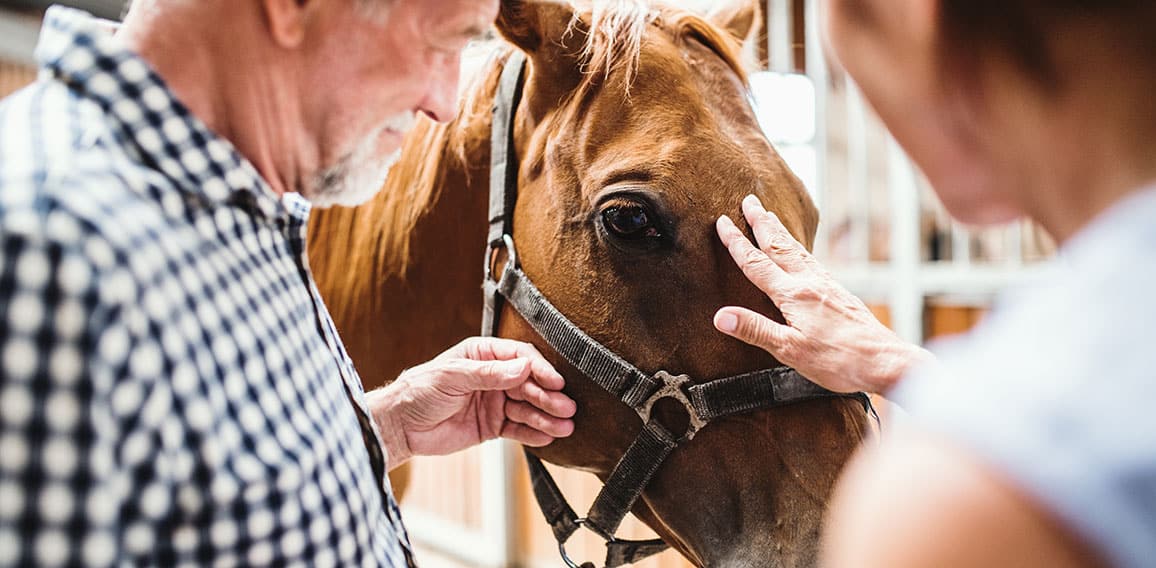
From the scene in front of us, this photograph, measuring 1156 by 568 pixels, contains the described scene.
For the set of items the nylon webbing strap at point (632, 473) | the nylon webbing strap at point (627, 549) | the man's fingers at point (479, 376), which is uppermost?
the man's fingers at point (479, 376)

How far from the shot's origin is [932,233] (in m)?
3.20

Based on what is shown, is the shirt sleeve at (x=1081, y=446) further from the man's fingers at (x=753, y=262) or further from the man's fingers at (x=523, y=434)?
the man's fingers at (x=523, y=434)

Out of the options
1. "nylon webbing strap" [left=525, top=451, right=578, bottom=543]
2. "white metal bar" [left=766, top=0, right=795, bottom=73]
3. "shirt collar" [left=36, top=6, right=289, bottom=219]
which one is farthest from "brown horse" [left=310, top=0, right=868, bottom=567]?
"white metal bar" [left=766, top=0, right=795, bottom=73]

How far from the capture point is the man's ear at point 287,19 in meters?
0.67

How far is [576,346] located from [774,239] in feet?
1.00

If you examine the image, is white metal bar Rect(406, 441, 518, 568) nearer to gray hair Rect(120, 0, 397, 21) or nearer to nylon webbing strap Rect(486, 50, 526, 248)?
nylon webbing strap Rect(486, 50, 526, 248)

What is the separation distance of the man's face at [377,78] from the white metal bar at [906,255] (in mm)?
2220

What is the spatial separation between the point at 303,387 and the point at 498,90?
0.76 m

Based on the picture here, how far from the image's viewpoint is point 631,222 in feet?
3.61

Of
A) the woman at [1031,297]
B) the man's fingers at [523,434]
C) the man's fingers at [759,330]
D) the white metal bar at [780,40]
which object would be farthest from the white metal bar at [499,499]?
the woman at [1031,297]

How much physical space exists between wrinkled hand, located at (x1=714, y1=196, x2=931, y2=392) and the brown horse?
0.04 meters

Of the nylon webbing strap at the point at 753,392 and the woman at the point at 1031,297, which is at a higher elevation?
the woman at the point at 1031,297

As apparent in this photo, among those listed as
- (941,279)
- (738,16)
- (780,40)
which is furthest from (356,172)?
(780,40)

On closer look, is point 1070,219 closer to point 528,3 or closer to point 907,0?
point 907,0
